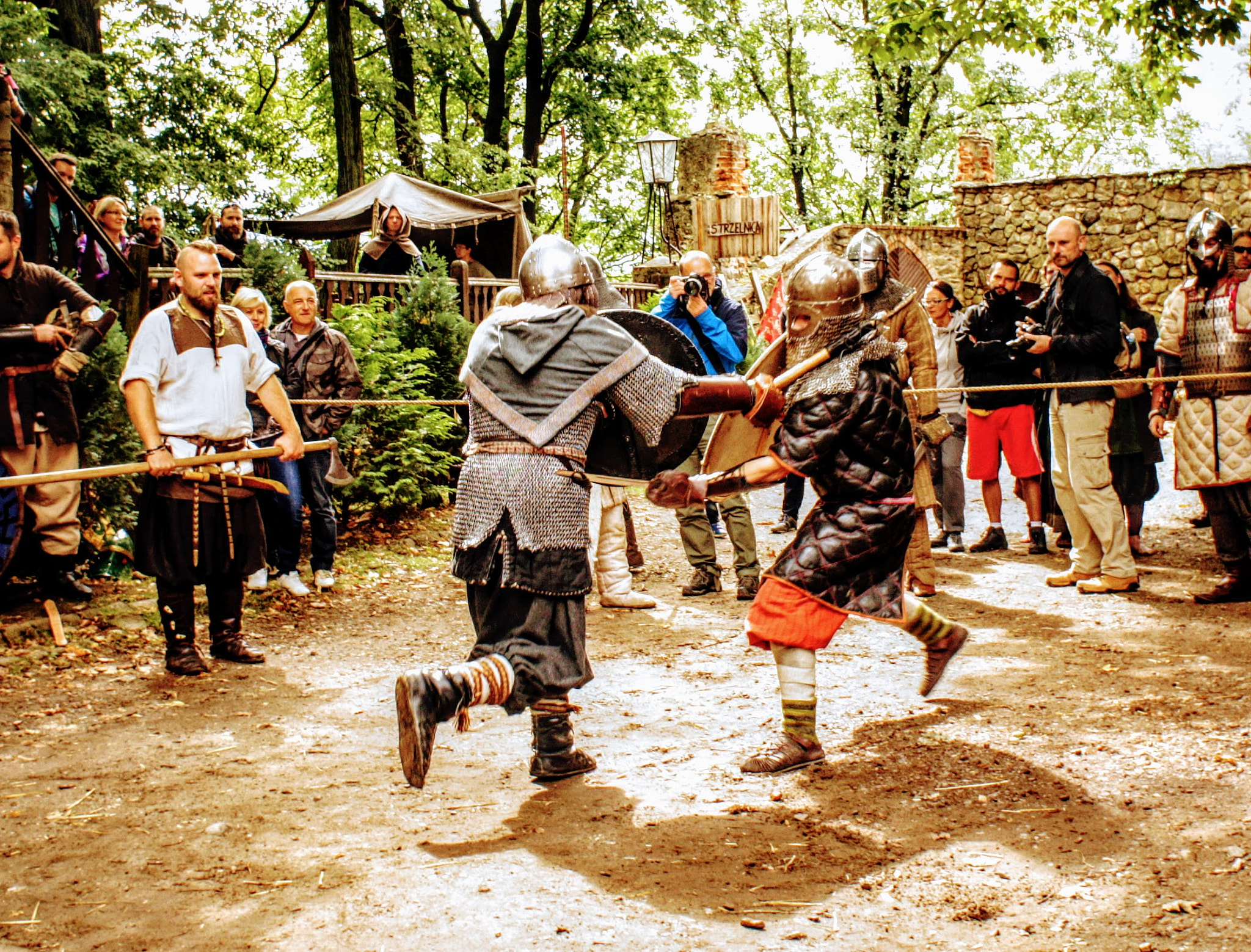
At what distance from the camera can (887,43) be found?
926cm

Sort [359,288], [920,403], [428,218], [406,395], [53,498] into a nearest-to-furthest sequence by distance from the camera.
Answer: [53,498] < [920,403] < [406,395] < [359,288] < [428,218]

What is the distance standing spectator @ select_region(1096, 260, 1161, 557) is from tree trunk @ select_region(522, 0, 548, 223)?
56.4 feet

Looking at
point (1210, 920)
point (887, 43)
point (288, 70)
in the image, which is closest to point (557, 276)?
point (1210, 920)

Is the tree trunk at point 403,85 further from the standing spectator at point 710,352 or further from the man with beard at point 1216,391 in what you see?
the man with beard at point 1216,391

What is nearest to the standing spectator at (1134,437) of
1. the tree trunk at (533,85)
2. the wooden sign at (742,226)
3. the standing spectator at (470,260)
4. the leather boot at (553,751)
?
the leather boot at (553,751)

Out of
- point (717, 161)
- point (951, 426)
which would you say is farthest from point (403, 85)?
point (951, 426)

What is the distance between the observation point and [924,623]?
4.54 meters

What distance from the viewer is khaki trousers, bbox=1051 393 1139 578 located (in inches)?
264

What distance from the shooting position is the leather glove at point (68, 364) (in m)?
5.98

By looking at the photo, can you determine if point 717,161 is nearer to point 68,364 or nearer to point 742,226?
point 742,226

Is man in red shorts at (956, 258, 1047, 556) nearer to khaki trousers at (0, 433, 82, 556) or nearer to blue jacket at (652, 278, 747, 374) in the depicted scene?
blue jacket at (652, 278, 747, 374)

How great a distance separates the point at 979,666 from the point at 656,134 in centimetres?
1446

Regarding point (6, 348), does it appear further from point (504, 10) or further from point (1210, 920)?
point (504, 10)

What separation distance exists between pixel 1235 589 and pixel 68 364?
20.5ft
